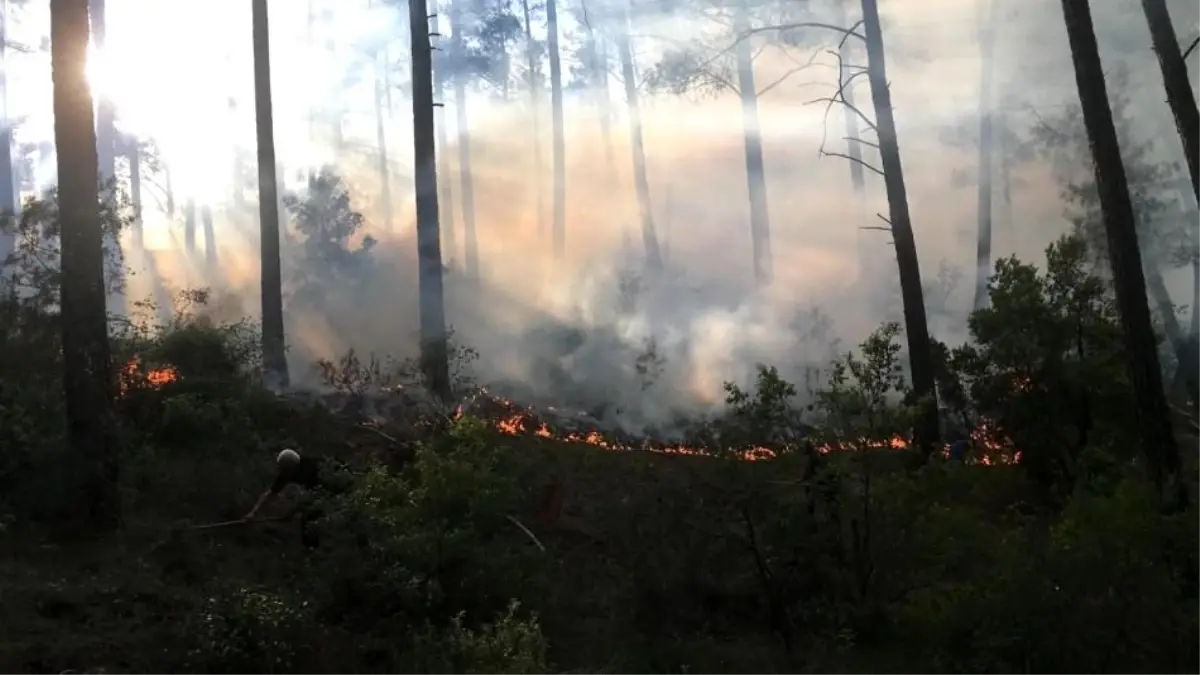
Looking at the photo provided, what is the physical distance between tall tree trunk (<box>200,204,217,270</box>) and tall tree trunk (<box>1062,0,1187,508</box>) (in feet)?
75.2

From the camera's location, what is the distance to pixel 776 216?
29.4m

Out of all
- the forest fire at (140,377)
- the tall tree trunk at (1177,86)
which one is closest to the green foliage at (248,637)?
the forest fire at (140,377)

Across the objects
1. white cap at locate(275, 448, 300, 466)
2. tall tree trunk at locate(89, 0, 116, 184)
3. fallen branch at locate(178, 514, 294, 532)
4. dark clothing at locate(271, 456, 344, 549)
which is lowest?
fallen branch at locate(178, 514, 294, 532)

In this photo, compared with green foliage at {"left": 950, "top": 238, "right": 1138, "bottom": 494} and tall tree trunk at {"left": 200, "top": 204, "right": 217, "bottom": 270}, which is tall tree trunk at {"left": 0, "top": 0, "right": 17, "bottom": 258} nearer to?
tall tree trunk at {"left": 200, "top": 204, "right": 217, "bottom": 270}

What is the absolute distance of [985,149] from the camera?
96.4ft

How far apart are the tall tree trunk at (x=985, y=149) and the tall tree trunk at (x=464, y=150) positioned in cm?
1448

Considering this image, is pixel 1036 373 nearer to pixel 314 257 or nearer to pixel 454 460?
pixel 454 460

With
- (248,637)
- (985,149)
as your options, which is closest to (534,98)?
(985,149)

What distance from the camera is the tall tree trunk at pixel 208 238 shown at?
27.5 meters

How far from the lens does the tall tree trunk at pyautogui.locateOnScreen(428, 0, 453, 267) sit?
30.1 meters

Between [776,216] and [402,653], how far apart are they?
2445 cm

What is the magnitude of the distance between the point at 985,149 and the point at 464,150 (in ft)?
57.5

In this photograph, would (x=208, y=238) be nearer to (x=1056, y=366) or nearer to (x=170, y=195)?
(x=170, y=195)

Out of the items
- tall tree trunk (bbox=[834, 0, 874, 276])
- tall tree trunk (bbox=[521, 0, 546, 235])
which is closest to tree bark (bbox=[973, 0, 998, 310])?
tall tree trunk (bbox=[834, 0, 874, 276])
